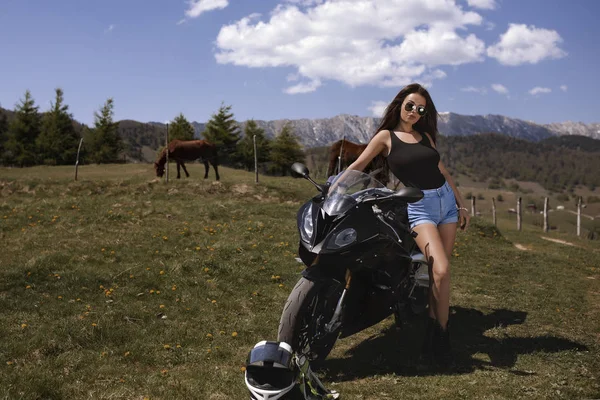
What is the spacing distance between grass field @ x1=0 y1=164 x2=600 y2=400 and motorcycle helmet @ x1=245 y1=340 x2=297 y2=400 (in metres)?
0.72

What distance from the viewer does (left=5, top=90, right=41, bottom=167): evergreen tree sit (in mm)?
50312

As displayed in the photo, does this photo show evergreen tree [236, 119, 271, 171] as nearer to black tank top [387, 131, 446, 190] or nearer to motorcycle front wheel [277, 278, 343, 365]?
black tank top [387, 131, 446, 190]

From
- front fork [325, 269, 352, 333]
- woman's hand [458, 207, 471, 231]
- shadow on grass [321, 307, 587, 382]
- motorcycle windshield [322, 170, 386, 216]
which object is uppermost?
motorcycle windshield [322, 170, 386, 216]

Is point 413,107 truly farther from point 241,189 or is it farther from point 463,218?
point 241,189

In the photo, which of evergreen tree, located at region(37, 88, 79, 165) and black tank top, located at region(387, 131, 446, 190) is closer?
black tank top, located at region(387, 131, 446, 190)

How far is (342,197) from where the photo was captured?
3.92 meters

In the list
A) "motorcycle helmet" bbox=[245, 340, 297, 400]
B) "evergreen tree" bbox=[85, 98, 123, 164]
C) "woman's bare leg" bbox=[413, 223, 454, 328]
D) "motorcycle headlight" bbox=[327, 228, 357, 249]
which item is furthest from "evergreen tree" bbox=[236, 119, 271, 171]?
"motorcycle helmet" bbox=[245, 340, 297, 400]

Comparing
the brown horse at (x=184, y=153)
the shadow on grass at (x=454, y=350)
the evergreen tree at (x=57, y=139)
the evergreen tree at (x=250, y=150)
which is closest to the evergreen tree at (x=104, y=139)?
the evergreen tree at (x=57, y=139)

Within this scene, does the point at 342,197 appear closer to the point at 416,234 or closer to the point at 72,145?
the point at 416,234

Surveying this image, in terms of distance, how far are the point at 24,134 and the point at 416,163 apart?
55851mm

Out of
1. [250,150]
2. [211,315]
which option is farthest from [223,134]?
[211,315]

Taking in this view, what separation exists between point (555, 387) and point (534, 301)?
13.2ft

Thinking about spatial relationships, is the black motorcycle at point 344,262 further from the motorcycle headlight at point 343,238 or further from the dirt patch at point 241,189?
the dirt patch at point 241,189

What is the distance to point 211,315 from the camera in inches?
259
